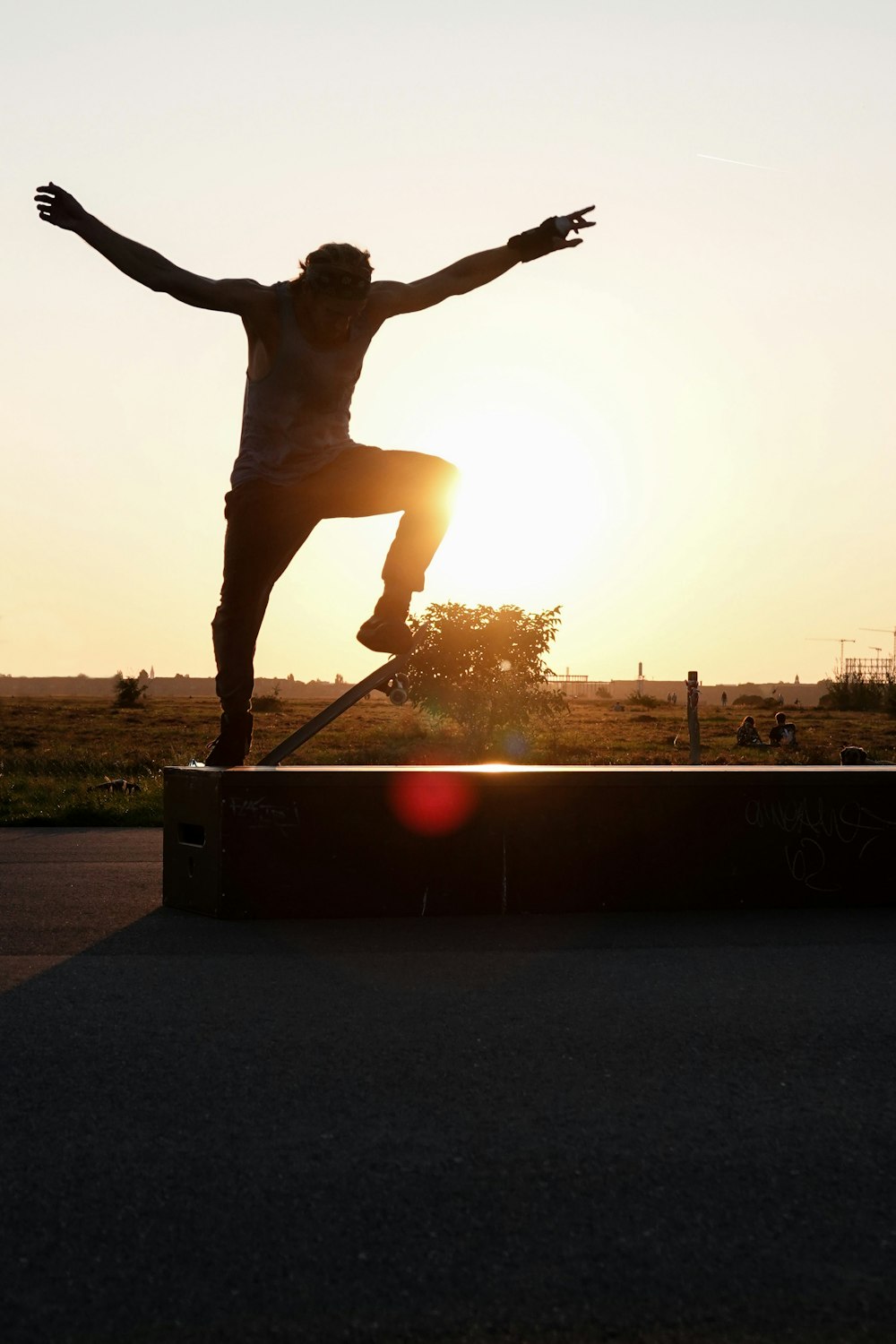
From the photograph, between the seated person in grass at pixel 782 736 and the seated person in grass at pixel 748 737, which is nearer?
A: the seated person in grass at pixel 782 736

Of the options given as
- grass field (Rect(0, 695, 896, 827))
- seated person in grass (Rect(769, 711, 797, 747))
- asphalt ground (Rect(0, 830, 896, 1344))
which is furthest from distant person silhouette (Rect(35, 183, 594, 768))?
seated person in grass (Rect(769, 711, 797, 747))

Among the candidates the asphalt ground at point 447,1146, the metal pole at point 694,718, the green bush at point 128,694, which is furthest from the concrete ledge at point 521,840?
the green bush at point 128,694

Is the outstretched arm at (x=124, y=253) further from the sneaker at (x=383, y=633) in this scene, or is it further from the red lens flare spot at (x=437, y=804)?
the red lens flare spot at (x=437, y=804)

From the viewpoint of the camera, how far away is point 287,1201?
9.48ft

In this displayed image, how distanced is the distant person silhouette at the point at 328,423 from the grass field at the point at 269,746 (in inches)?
162

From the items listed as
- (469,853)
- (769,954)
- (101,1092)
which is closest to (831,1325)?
(101,1092)

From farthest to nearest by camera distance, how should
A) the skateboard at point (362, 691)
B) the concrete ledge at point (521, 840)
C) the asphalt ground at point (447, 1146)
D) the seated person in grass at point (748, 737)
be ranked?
the seated person in grass at point (748, 737)
the skateboard at point (362, 691)
the concrete ledge at point (521, 840)
the asphalt ground at point (447, 1146)

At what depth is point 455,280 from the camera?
7.93 meters

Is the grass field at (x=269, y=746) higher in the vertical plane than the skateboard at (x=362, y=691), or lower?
lower

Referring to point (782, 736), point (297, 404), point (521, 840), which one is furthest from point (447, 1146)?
point (782, 736)

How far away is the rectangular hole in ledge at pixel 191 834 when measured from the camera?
7.24 meters

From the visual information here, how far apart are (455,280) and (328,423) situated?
108 centimetres

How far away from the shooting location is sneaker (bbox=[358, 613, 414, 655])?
7.81 metres

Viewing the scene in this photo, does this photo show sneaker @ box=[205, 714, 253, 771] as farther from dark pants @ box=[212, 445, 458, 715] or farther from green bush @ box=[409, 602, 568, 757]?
green bush @ box=[409, 602, 568, 757]
